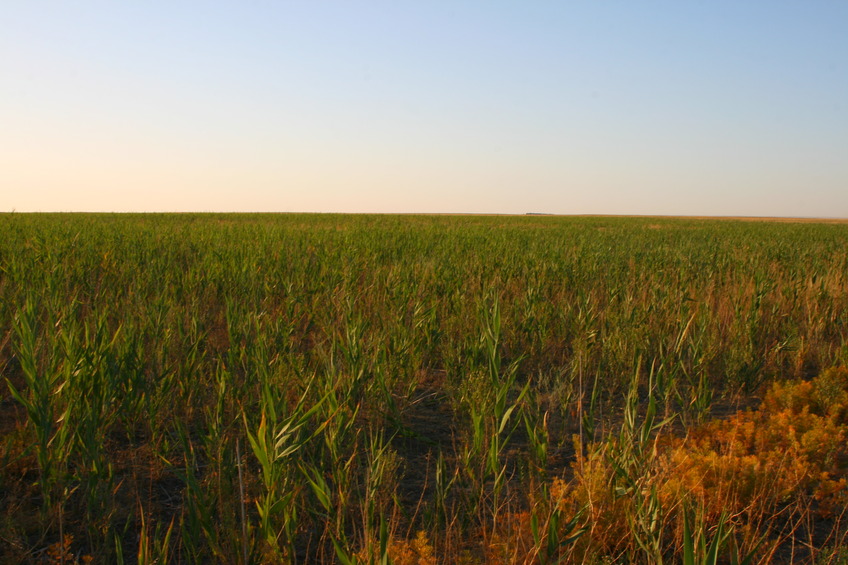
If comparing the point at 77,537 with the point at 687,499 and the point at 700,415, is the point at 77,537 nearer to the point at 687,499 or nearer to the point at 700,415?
the point at 687,499

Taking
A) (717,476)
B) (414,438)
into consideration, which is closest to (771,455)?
(717,476)

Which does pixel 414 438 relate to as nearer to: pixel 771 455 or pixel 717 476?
pixel 717 476

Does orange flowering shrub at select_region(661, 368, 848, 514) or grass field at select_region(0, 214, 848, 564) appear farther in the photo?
orange flowering shrub at select_region(661, 368, 848, 514)

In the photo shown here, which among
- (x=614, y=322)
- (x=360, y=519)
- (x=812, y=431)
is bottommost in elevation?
(x=360, y=519)

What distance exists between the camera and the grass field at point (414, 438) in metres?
1.65

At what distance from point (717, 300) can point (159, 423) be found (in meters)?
5.09

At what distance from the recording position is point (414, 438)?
104 inches

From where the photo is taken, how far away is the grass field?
1.65 metres

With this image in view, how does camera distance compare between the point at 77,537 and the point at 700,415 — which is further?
the point at 700,415

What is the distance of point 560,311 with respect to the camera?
14.3ft

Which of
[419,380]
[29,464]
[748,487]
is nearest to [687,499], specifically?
[748,487]

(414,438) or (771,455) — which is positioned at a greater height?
(771,455)

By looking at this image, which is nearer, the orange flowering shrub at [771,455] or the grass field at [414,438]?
the grass field at [414,438]

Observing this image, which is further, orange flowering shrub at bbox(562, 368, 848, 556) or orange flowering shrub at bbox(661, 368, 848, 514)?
orange flowering shrub at bbox(661, 368, 848, 514)
